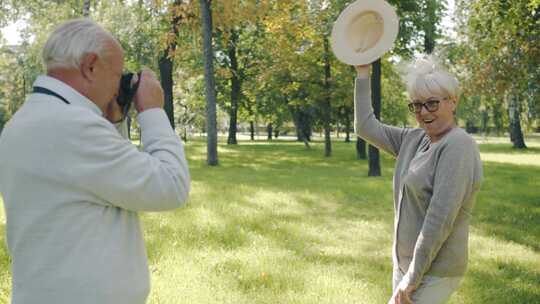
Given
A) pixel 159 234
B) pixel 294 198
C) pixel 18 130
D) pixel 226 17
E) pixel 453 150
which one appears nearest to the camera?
pixel 18 130

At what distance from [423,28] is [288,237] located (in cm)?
2185

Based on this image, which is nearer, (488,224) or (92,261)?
(92,261)

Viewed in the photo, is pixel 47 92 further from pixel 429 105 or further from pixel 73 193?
pixel 429 105

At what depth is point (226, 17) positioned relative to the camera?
18.5 meters

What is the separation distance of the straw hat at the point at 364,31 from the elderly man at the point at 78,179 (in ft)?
5.10

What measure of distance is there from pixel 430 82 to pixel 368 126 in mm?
654

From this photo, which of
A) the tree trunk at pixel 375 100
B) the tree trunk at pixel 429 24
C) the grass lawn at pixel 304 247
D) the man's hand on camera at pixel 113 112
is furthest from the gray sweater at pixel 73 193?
the tree trunk at pixel 429 24

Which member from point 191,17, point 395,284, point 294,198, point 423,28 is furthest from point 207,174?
point 423,28

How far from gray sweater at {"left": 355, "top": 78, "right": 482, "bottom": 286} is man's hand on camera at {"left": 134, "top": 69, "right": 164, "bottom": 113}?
153cm

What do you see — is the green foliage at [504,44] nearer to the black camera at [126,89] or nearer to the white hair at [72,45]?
the black camera at [126,89]

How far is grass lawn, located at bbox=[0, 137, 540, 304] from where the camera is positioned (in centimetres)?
548

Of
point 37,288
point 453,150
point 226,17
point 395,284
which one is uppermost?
point 226,17

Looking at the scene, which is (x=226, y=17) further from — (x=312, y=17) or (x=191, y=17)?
(x=312, y=17)

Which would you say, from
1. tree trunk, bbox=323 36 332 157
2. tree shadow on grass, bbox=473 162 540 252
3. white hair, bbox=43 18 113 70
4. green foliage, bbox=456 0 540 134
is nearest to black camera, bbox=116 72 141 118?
white hair, bbox=43 18 113 70
